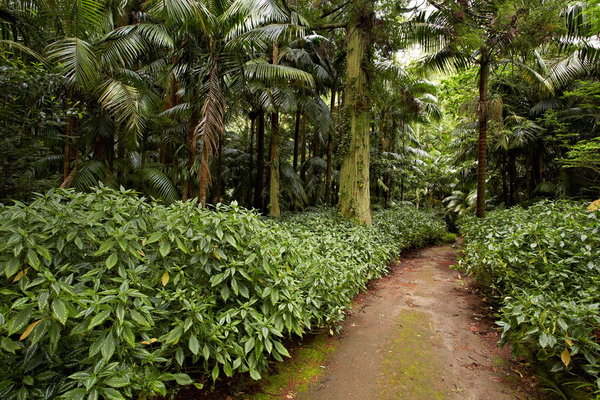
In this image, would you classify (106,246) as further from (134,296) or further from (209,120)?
(209,120)

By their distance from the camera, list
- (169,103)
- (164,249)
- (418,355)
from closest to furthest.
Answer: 1. (164,249)
2. (418,355)
3. (169,103)

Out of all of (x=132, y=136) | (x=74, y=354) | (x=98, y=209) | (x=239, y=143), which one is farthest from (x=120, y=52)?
(x=239, y=143)

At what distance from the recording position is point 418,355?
3.29 m

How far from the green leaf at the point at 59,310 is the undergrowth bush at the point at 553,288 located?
3.24 metres

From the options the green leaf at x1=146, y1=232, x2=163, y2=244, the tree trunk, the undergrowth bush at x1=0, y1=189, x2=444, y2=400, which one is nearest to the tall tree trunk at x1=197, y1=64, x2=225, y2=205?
the undergrowth bush at x1=0, y1=189, x2=444, y2=400

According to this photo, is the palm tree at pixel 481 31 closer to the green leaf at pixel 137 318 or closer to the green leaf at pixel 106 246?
the green leaf at pixel 106 246

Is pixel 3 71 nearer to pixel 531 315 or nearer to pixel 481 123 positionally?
pixel 531 315

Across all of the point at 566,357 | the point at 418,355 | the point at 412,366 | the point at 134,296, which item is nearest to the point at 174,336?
the point at 134,296

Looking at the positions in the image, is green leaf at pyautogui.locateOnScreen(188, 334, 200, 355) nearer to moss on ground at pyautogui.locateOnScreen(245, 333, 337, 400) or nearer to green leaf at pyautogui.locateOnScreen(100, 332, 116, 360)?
green leaf at pyautogui.locateOnScreen(100, 332, 116, 360)

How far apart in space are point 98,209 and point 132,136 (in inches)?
173

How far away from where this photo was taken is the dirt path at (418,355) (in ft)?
8.77

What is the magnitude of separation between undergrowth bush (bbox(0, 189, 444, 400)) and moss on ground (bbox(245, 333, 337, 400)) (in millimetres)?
293

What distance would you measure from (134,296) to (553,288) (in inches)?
158

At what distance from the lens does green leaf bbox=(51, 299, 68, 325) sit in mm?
1517
